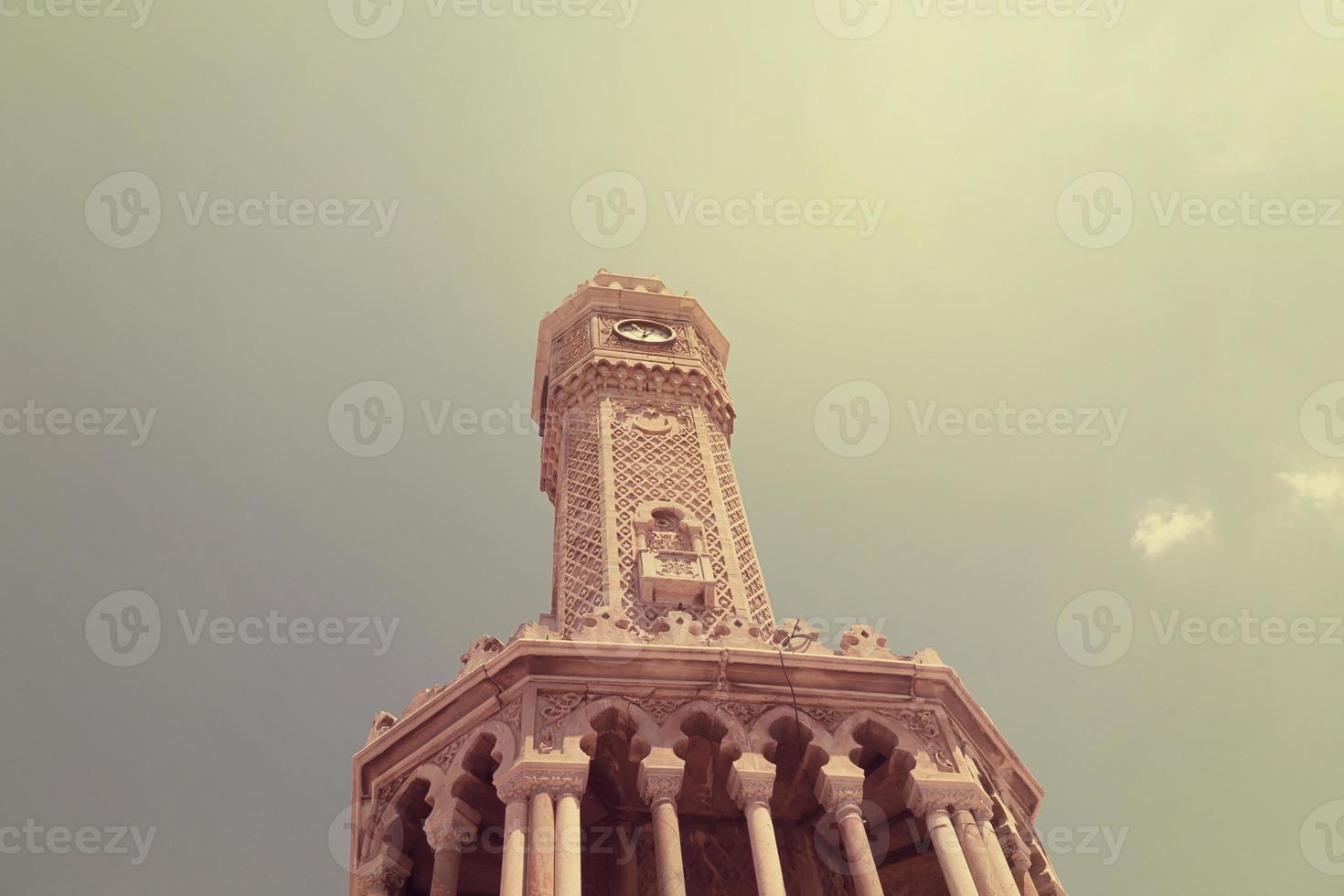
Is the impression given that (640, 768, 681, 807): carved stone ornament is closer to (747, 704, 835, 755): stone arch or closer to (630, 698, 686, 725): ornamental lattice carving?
(630, 698, 686, 725): ornamental lattice carving

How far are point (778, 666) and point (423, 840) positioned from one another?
382 cm

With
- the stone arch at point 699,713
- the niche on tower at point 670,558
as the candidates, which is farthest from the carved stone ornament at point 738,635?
the niche on tower at point 670,558

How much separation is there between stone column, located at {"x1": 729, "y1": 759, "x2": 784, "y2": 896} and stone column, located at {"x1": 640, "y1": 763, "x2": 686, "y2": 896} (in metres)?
0.55

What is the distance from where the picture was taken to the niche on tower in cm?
1230

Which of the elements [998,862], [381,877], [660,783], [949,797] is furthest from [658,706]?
[998,862]

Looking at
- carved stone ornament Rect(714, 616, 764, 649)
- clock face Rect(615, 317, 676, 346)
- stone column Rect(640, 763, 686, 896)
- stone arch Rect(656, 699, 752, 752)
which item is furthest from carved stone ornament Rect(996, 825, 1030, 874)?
clock face Rect(615, 317, 676, 346)

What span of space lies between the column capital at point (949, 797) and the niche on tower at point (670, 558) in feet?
10.5

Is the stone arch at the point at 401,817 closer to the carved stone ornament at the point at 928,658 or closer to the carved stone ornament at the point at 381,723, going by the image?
the carved stone ornament at the point at 381,723

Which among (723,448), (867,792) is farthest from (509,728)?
(723,448)

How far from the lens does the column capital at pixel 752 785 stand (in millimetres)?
9688

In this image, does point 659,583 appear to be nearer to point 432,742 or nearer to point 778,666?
point 778,666

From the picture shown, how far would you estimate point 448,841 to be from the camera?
975 cm

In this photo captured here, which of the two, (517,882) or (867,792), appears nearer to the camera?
(517,882)

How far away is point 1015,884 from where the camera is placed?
9859 mm
